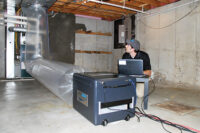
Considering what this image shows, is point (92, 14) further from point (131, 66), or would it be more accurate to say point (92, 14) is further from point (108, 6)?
point (131, 66)

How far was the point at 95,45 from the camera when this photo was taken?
600cm

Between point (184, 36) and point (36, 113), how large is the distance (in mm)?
3679

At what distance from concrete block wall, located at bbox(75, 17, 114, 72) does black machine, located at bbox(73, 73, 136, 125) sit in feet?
13.5

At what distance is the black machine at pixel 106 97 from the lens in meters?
1.45

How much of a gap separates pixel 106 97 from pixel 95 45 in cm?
466

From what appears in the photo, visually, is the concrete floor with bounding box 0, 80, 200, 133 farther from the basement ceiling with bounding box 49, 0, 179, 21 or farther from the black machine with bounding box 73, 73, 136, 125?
the basement ceiling with bounding box 49, 0, 179, 21

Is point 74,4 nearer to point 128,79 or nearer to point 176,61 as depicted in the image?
point 176,61

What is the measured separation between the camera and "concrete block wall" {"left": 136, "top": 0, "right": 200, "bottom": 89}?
11.6 feet

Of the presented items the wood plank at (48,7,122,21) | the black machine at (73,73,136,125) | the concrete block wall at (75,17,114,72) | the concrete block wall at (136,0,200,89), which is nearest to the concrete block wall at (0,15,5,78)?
the wood plank at (48,7,122,21)

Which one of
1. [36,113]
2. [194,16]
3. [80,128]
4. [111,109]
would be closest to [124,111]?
[111,109]

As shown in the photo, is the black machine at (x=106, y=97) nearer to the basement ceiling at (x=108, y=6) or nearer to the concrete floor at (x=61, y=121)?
the concrete floor at (x=61, y=121)

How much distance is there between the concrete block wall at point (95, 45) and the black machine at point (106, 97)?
4.11 metres

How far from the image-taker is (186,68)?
372cm

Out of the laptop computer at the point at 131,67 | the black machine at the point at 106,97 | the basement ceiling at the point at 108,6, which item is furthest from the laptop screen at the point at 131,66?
the basement ceiling at the point at 108,6
